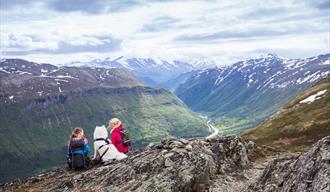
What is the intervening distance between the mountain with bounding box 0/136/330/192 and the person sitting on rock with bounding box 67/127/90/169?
97 cm

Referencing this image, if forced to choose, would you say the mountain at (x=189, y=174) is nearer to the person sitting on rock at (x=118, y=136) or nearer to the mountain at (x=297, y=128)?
the person sitting on rock at (x=118, y=136)

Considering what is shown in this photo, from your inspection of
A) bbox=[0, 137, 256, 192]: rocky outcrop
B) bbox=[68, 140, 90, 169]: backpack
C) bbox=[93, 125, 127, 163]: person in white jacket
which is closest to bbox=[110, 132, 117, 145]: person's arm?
bbox=[93, 125, 127, 163]: person in white jacket

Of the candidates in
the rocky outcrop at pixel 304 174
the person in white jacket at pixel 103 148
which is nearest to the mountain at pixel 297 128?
the person in white jacket at pixel 103 148

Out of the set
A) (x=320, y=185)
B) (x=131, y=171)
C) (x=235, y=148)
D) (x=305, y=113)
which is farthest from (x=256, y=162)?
(x=305, y=113)

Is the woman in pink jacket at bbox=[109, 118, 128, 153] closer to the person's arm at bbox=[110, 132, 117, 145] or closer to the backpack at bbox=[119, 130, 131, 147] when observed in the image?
the person's arm at bbox=[110, 132, 117, 145]

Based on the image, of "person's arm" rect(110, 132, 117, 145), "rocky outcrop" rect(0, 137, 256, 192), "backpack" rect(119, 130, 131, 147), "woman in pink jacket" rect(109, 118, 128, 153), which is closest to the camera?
"rocky outcrop" rect(0, 137, 256, 192)

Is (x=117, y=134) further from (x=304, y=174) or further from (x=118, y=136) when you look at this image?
(x=304, y=174)

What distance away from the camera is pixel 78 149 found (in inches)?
1465

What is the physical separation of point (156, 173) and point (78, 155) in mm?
8887

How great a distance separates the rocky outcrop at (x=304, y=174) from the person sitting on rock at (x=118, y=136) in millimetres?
12499

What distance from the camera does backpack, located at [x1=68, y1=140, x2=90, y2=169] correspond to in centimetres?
3691

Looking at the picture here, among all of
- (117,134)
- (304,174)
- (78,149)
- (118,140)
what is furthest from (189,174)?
(78,149)

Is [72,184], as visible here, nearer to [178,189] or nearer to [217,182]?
[178,189]

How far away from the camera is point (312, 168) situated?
2577 cm
